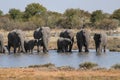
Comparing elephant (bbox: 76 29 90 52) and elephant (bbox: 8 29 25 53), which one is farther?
elephant (bbox: 76 29 90 52)

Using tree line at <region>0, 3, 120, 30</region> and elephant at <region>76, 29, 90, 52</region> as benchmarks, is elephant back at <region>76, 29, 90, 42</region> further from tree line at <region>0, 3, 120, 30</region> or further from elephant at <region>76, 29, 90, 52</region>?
tree line at <region>0, 3, 120, 30</region>

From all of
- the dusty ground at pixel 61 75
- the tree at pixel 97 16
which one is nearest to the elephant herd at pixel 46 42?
the dusty ground at pixel 61 75

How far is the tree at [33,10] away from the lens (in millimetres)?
117750

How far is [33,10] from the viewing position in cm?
11794

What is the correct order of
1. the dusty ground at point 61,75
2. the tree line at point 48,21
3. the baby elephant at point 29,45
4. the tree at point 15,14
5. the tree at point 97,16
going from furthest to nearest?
the tree at point 15,14 → the tree at point 97,16 → the tree line at point 48,21 → the baby elephant at point 29,45 → the dusty ground at point 61,75

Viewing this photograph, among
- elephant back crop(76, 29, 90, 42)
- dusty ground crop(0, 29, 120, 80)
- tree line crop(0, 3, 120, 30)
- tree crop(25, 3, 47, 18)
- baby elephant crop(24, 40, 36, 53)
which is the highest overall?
tree crop(25, 3, 47, 18)

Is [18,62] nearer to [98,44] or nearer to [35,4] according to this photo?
[98,44]

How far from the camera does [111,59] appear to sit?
3856 cm

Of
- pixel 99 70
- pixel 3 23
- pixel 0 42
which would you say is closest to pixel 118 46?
pixel 0 42

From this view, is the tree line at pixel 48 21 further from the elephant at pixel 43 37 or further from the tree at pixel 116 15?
the elephant at pixel 43 37

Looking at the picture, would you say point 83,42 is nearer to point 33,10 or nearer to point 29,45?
point 29,45

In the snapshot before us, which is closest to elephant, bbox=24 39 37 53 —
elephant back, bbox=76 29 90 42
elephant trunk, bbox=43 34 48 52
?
→ elephant trunk, bbox=43 34 48 52

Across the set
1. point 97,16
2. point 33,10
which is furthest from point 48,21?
point 33,10

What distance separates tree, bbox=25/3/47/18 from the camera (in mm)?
117750
